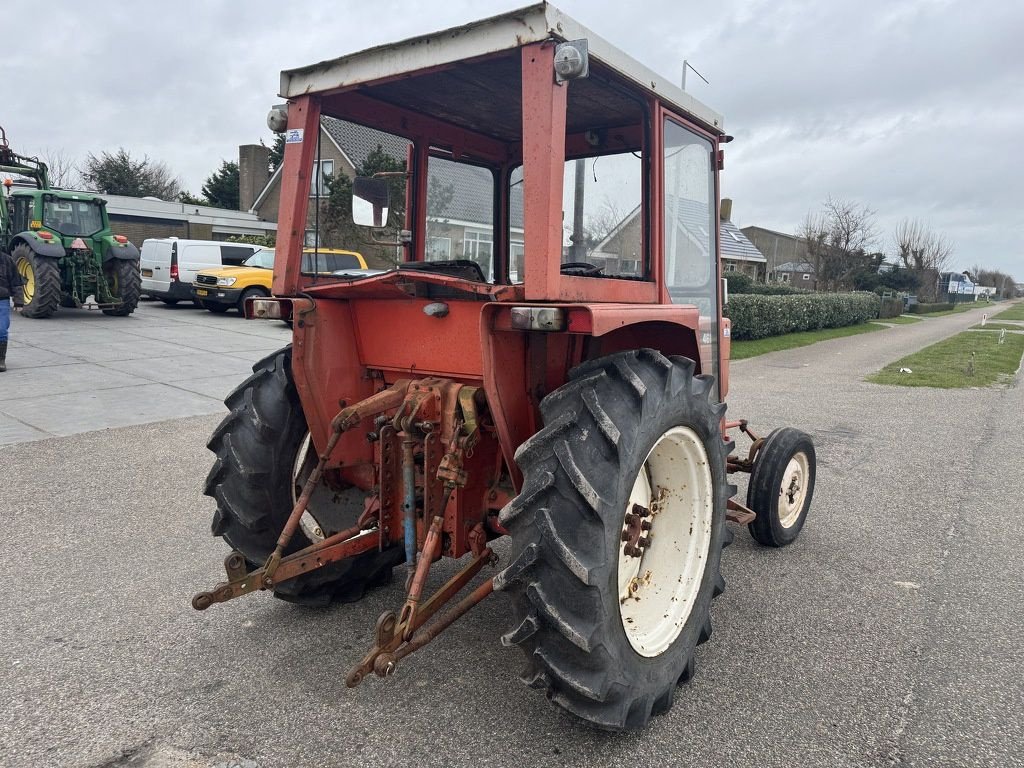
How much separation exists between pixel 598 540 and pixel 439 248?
2191 millimetres

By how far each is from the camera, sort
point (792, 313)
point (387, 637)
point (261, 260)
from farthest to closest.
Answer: point (792, 313)
point (261, 260)
point (387, 637)

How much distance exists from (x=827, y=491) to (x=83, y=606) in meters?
5.14

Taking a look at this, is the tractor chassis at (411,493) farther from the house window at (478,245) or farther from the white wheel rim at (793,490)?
the white wheel rim at (793,490)

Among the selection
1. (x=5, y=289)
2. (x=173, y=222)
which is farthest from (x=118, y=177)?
(x=5, y=289)

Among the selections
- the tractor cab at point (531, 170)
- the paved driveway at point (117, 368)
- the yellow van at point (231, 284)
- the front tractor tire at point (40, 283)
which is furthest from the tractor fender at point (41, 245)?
the tractor cab at point (531, 170)

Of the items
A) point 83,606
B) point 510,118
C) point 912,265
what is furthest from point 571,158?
point 912,265

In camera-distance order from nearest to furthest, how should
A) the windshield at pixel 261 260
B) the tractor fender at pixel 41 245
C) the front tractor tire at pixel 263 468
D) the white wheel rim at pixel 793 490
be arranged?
the front tractor tire at pixel 263 468, the white wheel rim at pixel 793 490, the tractor fender at pixel 41 245, the windshield at pixel 261 260

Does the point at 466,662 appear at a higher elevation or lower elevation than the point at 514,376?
lower

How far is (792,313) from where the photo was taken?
21969mm

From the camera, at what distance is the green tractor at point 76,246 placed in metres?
15.6

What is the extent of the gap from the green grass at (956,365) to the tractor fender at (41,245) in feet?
51.3

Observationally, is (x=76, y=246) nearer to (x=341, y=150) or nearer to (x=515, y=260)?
(x=341, y=150)

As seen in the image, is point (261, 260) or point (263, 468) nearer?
point (263, 468)

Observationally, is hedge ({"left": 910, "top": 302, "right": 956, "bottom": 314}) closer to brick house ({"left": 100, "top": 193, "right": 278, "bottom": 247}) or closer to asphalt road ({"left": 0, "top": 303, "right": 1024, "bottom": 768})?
brick house ({"left": 100, "top": 193, "right": 278, "bottom": 247})
